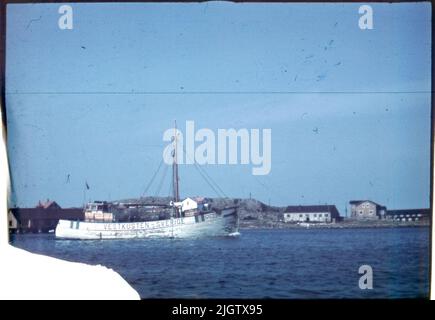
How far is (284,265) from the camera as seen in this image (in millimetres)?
4945

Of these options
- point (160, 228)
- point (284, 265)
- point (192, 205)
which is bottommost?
point (284, 265)

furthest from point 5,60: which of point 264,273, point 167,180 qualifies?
point 264,273

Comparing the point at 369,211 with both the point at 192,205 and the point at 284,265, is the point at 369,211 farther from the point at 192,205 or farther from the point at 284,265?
the point at 192,205

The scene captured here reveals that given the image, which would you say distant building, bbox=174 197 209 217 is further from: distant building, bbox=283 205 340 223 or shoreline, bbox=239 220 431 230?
distant building, bbox=283 205 340 223

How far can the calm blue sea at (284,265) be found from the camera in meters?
4.93

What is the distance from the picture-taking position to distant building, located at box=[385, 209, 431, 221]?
491 centimetres

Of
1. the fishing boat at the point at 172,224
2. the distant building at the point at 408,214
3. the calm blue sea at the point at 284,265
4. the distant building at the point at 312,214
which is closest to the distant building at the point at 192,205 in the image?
the fishing boat at the point at 172,224

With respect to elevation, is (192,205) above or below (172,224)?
above

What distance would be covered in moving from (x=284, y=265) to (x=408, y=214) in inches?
30.0

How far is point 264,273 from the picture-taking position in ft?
16.2

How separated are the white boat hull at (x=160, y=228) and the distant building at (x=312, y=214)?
312 millimetres

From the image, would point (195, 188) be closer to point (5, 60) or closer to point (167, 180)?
point (167, 180)

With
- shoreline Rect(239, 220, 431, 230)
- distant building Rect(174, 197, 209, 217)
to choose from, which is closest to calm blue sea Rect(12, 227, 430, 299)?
shoreline Rect(239, 220, 431, 230)

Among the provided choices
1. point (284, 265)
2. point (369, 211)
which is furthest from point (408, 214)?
point (284, 265)
